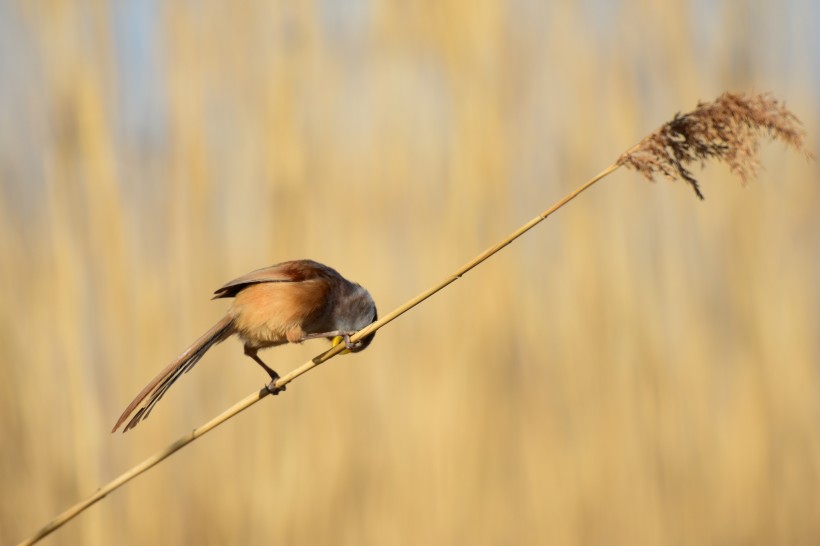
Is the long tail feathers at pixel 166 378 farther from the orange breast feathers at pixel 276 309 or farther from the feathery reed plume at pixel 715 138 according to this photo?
the feathery reed plume at pixel 715 138

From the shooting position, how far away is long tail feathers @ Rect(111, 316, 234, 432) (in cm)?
135

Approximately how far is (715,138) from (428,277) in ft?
5.57

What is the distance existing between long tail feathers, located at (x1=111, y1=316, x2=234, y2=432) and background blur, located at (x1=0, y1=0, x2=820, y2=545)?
958 millimetres

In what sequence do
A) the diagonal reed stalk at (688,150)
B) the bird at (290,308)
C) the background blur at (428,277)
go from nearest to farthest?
the diagonal reed stalk at (688,150) < the bird at (290,308) < the background blur at (428,277)

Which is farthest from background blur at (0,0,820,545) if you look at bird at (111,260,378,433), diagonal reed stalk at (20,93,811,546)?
diagonal reed stalk at (20,93,811,546)

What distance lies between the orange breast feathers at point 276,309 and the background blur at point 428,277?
81 centimetres

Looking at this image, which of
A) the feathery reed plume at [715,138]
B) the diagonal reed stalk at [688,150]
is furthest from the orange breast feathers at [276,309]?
the feathery reed plume at [715,138]

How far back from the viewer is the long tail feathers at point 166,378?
1353 millimetres

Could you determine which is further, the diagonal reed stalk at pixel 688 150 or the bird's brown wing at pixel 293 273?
the bird's brown wing at pixel 293 273

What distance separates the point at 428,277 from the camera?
2965 millimetres

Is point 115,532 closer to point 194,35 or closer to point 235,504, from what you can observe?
point 235,504

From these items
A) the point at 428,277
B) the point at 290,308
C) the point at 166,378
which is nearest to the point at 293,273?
the point at 290,308

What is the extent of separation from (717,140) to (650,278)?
186 cm

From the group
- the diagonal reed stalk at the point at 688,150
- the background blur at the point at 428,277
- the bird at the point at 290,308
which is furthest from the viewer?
the background blur at the point at 428,277
